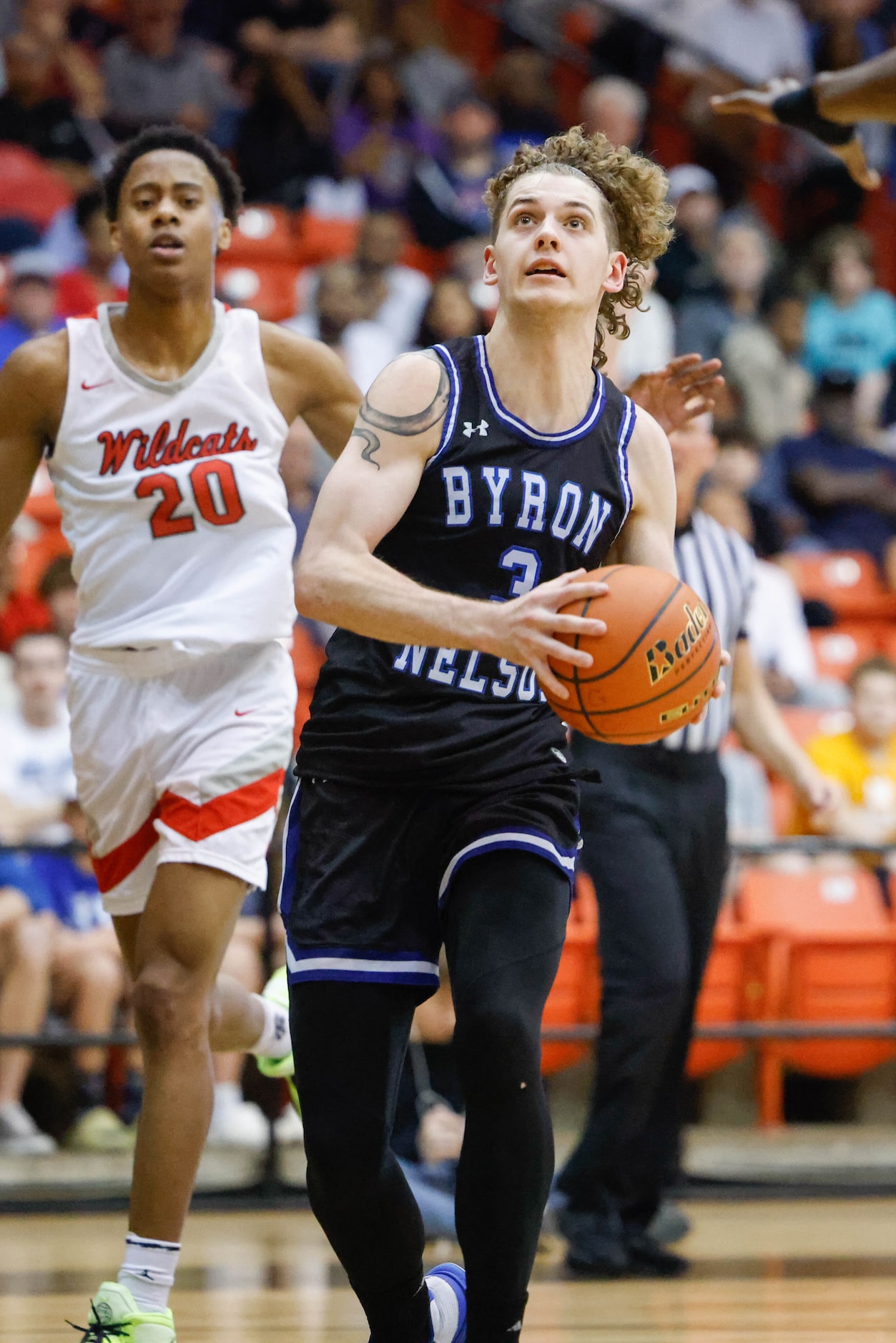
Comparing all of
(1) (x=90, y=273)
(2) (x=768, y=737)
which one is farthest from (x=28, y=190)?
(2) (x=768, y=737)

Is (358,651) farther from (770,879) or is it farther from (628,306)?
(770,879)

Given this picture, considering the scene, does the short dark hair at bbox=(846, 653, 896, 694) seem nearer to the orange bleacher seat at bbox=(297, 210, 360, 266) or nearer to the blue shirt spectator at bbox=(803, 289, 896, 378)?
A: the blue shirt spectator at bbox=(803, 289, 896, 378)

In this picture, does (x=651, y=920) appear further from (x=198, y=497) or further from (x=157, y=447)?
(x=157, y=447)

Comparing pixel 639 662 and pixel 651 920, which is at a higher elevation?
pixel 639 662

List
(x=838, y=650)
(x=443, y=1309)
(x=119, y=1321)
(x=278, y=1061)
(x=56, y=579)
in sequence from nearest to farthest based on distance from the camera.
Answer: (x=443, y=1309), (x=119, y=1321), (x=278, y=1061), (x=56, y=579), (x=838, y=650)

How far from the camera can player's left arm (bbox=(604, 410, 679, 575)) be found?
3293 millimetres

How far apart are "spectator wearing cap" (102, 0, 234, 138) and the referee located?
6.86m

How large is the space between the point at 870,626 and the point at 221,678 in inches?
243

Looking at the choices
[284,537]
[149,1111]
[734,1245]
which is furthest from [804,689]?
[149,1111]

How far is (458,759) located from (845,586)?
678cm

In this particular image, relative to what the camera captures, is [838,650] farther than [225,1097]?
Yes

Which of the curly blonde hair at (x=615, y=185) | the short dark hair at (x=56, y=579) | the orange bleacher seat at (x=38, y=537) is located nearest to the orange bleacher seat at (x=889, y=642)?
the orange bleacher seat at (x=38, y=537)

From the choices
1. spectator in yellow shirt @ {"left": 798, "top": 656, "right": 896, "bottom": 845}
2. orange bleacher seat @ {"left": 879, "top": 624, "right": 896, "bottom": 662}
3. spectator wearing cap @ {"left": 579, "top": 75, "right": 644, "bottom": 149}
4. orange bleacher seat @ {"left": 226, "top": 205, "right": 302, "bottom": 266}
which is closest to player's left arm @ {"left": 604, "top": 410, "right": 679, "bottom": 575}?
spectator in yellow shirt @ {"left": 798, "top": 656, "right": 896, "bottom": 845}

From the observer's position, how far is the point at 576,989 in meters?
6.51
